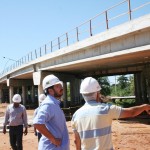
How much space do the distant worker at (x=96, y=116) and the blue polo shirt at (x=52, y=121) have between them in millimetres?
507

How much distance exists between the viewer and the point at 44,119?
4211mm

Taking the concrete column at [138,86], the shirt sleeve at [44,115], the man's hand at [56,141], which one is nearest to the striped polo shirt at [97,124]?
the man's hand at [56,141]

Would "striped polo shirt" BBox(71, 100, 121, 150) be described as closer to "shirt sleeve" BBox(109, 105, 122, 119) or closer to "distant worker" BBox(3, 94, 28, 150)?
"shirt sleeve" BBox(109, 105, 122, 119)

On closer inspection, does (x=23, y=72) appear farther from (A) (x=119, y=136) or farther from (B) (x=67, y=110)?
(A) (x=119, y=136)

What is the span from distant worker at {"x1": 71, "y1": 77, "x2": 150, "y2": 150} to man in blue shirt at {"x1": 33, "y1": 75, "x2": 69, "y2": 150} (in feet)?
1.59

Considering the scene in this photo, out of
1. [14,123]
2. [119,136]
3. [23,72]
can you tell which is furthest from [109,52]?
[23,72]

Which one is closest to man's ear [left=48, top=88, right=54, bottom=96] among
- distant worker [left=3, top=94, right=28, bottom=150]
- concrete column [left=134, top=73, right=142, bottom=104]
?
distant worker [left=3, top=94, right=28, bottom=150]

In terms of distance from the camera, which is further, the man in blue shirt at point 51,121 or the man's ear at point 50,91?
A: the man's ear at point 50,91

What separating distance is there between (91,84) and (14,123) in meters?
5.24

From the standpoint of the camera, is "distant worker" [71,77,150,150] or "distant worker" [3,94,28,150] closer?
"distant worker" [71,77,150,150]

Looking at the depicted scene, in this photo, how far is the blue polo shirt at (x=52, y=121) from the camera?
4230 millimetres

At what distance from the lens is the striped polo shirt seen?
3.69 meters

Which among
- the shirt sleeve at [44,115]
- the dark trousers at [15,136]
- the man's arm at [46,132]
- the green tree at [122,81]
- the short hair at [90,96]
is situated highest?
the green tree at [122,81]

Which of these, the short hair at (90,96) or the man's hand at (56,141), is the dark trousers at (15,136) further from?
the short hair at (90,96)
